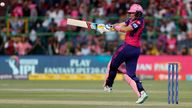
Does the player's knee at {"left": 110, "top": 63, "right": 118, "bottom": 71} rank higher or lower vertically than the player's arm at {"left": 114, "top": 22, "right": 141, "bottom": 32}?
lower

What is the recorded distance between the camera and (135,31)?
1448cm

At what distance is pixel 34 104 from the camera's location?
14219mm

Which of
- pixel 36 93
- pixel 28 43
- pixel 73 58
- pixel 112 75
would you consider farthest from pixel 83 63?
pixel 112 75

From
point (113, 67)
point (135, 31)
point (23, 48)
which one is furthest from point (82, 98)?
point (23, 48)

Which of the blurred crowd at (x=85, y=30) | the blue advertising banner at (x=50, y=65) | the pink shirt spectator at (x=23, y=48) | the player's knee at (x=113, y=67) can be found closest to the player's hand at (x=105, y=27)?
the player's knee at (x=113, y=67)

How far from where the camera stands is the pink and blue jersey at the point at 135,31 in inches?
565

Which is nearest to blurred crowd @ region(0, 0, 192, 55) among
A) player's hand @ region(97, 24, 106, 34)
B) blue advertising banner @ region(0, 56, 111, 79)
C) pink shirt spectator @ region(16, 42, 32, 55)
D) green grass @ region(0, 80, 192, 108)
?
pink shirt spectator @ region(16, 42, 32, 55)

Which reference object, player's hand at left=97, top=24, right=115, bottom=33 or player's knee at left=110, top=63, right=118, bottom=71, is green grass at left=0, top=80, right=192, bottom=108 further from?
player's hand at left=97, top=24, right=115, bottom=33

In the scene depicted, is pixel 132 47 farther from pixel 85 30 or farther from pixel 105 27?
pixel 85 30

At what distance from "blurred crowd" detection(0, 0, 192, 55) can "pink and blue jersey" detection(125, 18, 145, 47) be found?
11.0 meters

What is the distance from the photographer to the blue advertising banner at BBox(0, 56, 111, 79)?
25.7m

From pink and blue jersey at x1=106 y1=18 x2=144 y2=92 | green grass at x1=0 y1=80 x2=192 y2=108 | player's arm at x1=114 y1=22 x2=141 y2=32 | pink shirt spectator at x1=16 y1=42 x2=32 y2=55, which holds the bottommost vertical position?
pink shirt spectator at x1=16 y1=42 x2=32 y2=55

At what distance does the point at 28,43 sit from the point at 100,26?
12427 mm

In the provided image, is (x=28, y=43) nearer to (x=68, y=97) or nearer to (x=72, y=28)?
(x=72, y=28)
